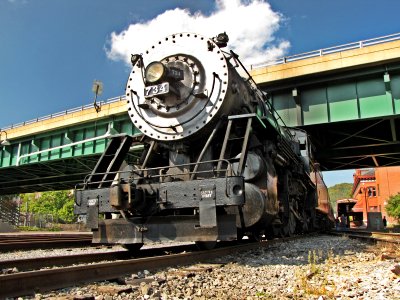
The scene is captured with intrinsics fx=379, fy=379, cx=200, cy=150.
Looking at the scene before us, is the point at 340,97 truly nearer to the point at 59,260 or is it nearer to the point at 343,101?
the point at 343,101

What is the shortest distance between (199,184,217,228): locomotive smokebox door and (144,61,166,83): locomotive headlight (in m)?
2.17

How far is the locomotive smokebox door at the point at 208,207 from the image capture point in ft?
16.5

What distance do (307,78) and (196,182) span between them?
432 inches

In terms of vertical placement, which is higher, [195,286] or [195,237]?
[195,237]

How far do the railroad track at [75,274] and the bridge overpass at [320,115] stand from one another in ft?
26.0

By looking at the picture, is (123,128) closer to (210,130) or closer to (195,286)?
(210,130)

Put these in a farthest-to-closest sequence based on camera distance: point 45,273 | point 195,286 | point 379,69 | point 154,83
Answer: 1. point 379,69
2. point 154,83
3. point 195,286
4. point 45,273

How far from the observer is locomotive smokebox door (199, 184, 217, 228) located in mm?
5020

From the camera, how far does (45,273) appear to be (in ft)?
11.0

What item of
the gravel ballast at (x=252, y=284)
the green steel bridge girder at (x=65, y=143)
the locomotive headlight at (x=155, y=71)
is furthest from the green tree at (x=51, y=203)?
the gravel ballast at (x=252, y=284)

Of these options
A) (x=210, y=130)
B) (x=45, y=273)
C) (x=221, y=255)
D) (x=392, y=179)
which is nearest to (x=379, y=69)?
(x=210, y=130)

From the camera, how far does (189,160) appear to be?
6.63 m

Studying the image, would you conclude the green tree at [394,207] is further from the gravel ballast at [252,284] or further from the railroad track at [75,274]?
the railroad track at [75,274]

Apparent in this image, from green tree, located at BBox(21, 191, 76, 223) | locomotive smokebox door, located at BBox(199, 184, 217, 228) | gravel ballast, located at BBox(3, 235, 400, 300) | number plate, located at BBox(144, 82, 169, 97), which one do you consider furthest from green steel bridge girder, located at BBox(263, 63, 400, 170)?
green tree, located at BBox(21, 191, 76, 223)
